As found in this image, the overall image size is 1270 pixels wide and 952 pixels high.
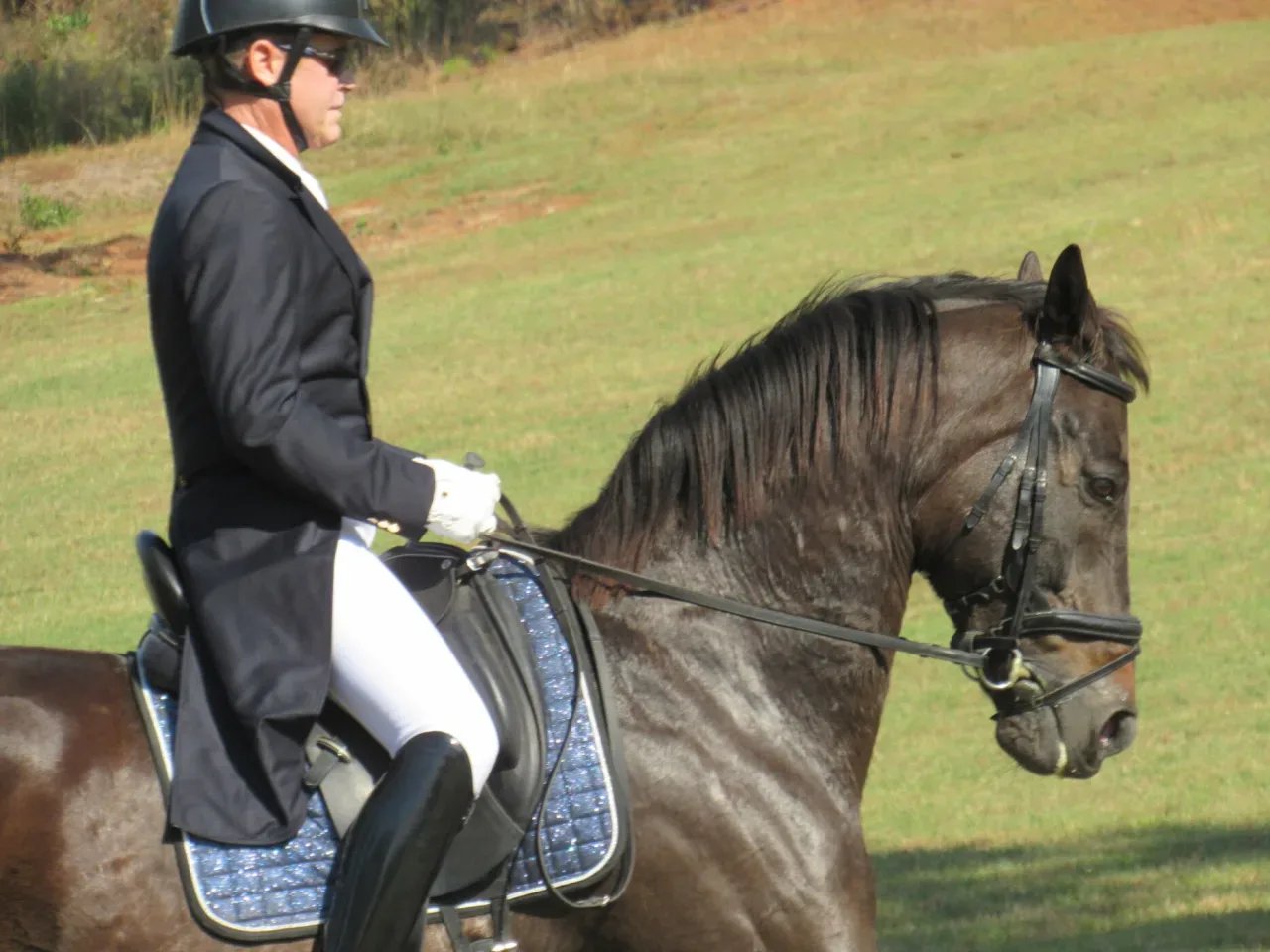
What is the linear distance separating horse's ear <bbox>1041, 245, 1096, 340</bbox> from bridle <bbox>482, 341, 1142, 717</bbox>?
1.6 inches

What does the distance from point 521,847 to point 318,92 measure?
134cm

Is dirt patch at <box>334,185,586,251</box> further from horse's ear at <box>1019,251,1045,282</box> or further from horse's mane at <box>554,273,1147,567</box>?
horse's mane at <box>554,273,1147,567</box>

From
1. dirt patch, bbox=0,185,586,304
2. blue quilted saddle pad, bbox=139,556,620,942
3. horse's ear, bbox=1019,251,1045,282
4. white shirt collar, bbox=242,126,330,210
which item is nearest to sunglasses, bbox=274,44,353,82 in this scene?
white shirt collar, bbox=242,126,330,210

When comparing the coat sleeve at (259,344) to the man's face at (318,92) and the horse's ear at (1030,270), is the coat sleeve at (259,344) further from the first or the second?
the horse's ear at (1030,270)

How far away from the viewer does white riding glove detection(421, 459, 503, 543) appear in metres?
3.27

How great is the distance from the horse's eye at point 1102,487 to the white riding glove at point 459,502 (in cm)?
112

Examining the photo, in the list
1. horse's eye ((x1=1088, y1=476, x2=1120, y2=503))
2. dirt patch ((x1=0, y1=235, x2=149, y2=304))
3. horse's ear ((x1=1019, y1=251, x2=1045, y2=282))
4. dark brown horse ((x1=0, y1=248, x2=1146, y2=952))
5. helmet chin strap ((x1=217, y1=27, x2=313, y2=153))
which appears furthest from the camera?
dirt patch ((x1=0, y1=235, x2=149, y2=304))

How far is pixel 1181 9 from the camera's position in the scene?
28.5 meters

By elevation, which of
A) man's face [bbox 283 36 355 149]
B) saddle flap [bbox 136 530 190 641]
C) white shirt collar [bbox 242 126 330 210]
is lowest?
saddle flap [bbox 136 530 190 641]

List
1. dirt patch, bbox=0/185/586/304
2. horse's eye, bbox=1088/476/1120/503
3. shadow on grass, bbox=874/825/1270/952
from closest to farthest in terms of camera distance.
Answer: horse's eye, bbox=1088/476/1120/503, shadow on grass, bbox=874/825/1270/952, dirt patch, bbox=0/185/586/304

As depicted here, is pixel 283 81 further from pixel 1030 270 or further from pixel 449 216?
pixel 449 216

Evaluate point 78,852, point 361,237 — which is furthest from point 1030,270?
point 361,237

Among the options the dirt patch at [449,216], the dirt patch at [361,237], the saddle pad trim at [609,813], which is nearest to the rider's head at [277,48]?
the saddle pad trim at [609,813]

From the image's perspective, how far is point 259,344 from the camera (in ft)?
10.1
